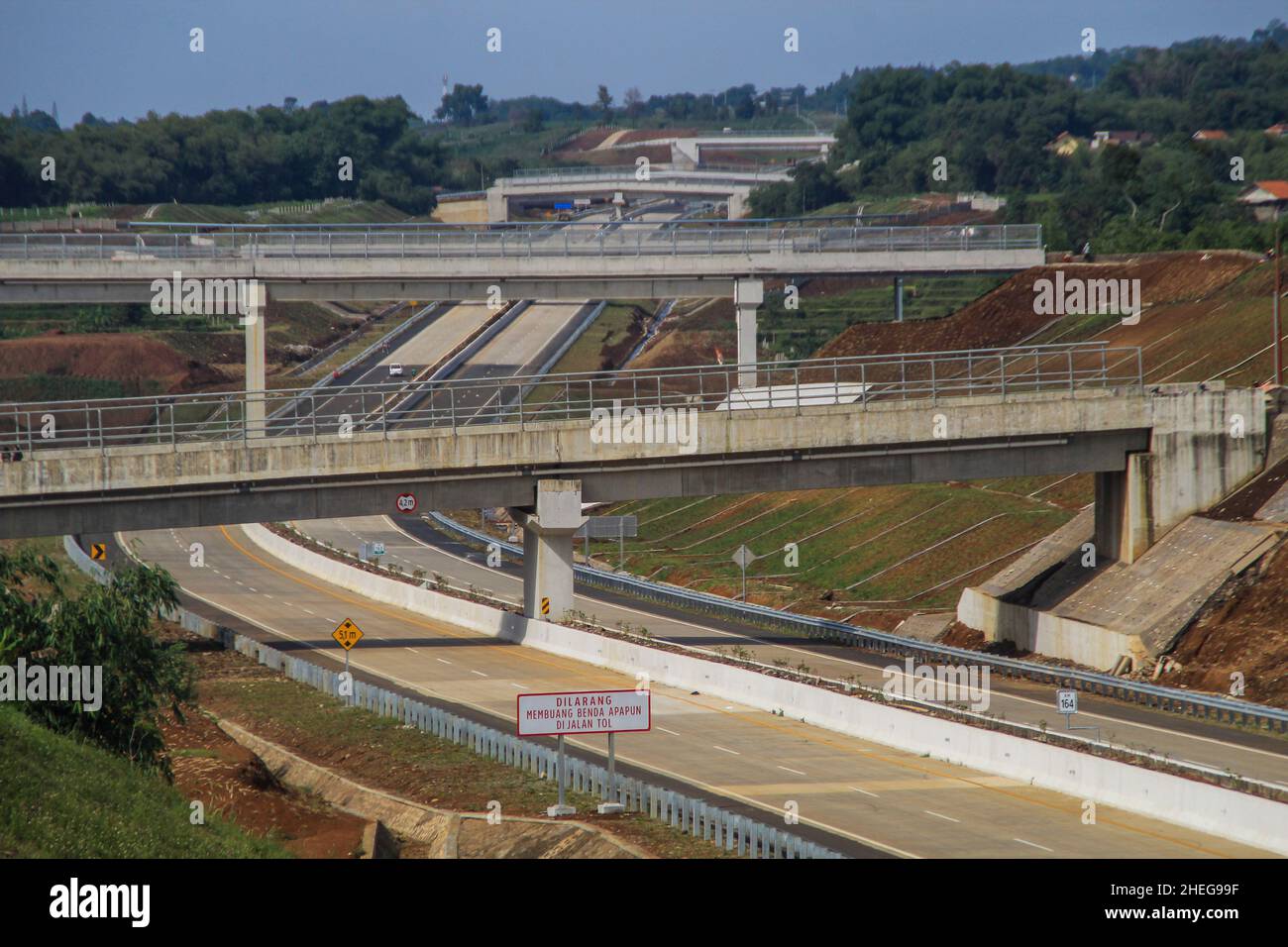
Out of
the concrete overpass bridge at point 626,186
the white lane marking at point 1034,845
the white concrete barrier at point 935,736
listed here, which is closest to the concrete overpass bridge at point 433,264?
the white concrete barrier at point 935,736

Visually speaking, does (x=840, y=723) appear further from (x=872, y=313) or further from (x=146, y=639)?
(x=872, y=313)

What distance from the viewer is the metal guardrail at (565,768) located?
30438mm

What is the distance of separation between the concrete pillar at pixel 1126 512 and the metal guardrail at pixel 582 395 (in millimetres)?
3001

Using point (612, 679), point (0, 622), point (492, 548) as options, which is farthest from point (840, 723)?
point (492, 548)

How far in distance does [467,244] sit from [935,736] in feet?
175
